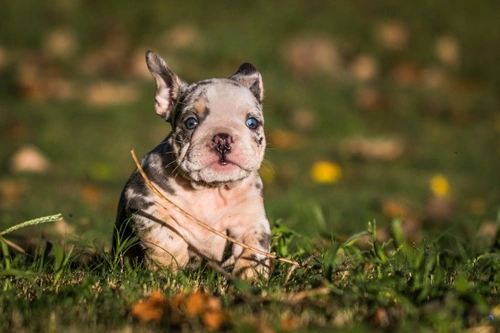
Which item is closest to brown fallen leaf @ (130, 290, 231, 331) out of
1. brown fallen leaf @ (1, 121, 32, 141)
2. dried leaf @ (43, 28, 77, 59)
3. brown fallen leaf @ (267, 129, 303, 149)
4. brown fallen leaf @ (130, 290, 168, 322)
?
brown fallen leaf @ (130, 290, 168, 322)

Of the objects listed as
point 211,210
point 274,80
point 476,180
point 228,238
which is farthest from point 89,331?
point 274,80

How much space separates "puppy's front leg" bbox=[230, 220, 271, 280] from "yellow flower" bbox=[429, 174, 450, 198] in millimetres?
4289

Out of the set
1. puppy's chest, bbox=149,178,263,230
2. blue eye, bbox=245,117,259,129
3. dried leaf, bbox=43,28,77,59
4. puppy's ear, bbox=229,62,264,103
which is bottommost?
puppy's chest, bbox=149,178,263,230

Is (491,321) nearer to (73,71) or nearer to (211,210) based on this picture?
(211,210)

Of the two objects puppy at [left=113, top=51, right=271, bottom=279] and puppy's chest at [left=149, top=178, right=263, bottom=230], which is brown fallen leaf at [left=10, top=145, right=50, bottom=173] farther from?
puppy's chest at [left=149, top=178, right=263, bottom=230]

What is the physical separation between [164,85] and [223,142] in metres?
0.75

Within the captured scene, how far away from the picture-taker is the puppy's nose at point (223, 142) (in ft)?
14.1

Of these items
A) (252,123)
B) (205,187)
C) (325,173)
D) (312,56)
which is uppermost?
(312,56)

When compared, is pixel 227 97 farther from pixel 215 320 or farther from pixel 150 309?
pixel 215 320

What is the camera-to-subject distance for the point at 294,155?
9.98m

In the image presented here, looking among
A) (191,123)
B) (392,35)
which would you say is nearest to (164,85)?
(191,123)

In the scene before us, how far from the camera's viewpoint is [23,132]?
1012cm

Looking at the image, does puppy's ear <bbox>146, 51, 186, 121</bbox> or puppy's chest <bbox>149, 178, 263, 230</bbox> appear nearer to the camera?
puppy's chest <bbox>149, 178, 263, 230</bbox>

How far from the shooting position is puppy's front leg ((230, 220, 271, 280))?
4.25m
